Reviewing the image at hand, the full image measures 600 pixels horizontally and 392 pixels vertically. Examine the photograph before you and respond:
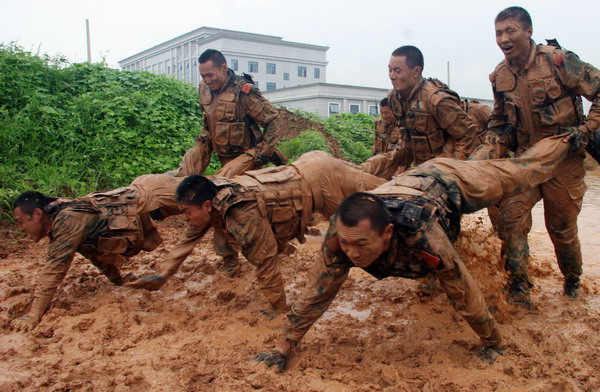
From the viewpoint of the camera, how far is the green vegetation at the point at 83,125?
7602mm

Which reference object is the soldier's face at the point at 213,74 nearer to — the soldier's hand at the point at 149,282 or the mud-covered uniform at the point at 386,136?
the soldier's hand at the point at 149,282

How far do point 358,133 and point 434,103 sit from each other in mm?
10255

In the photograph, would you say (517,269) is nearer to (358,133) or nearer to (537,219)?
(537,219)

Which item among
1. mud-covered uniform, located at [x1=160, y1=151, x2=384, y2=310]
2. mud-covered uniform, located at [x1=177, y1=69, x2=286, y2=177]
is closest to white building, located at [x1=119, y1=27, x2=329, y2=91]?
mud-covered uniform, located at [x1=177, y1=69, x2=286, y2=177]

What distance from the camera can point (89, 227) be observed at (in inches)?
171

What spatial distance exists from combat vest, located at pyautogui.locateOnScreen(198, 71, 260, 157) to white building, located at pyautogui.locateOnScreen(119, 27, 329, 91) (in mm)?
33076

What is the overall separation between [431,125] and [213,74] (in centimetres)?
239

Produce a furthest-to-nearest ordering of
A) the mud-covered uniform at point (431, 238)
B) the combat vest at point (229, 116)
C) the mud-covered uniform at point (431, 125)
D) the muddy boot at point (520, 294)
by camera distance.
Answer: the combat vest at point (229, 116), the mud-covered uniform at point (431, 125), the muddy boot at point (520, 294), the mud-covered uniform at point (431, 238)

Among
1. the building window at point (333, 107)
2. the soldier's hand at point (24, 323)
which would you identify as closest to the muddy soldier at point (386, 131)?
the soldier's hand at point (24, 323)

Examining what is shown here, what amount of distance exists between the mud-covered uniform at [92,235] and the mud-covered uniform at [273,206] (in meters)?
0.57

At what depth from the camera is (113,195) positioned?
4.61 m

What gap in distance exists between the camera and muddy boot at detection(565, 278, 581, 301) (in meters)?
4.60

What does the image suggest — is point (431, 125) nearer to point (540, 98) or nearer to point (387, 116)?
point (540, 98)

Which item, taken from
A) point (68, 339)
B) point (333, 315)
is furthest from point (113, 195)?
point (333, 315)
